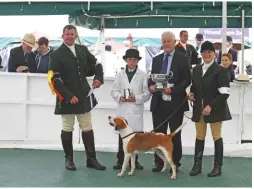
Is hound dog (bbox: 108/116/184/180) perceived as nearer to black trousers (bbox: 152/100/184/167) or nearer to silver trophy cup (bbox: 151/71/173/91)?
black trousers (bbox: 152/100/184/167)

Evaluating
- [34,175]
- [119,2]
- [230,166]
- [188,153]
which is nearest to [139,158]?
[188,153]

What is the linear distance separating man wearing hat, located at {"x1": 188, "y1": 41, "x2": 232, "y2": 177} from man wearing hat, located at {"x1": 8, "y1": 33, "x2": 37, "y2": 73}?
9.52 ft

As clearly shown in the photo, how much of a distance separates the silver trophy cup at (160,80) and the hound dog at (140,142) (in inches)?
19.9

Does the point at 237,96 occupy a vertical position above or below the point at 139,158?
above

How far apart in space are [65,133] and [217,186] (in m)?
1.90

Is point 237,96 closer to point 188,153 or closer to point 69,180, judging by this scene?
point 188,153

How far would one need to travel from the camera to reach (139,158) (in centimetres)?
610

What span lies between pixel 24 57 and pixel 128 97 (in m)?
2.42

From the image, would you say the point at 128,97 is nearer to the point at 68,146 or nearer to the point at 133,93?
the point at 133,93

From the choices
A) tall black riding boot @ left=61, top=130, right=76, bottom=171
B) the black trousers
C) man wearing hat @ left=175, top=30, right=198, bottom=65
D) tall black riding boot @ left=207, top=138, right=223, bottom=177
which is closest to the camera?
tall black riding boot @ left=207, top=138, right=223, bottom=177

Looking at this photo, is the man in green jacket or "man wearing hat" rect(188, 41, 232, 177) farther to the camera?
the man in green jacket

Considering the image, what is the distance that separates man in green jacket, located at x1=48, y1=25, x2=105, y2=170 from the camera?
16.6 ft

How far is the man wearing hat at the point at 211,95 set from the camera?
4816 mm

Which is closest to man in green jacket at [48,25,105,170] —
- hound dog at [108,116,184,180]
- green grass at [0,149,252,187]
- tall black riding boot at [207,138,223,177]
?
green grass at [0,149,252,187]
